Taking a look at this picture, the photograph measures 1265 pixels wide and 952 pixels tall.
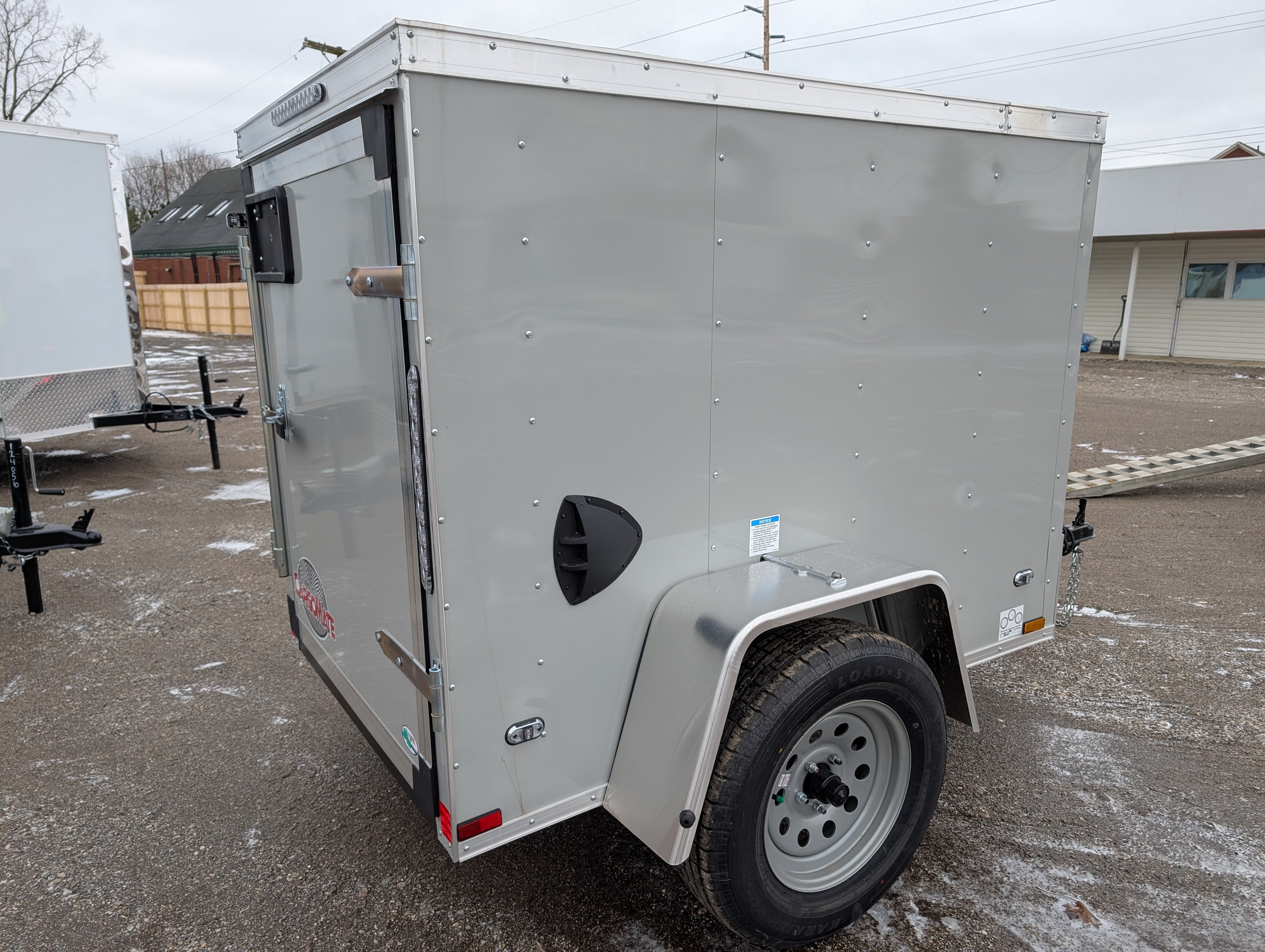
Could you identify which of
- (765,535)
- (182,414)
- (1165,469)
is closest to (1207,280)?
(1165,469)

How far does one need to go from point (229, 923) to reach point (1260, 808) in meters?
3.68

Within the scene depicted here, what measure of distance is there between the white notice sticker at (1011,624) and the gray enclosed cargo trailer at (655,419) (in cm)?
44

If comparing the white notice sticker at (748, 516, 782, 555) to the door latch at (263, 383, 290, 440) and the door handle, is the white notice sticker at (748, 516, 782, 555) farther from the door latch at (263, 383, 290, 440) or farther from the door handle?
the door latch at (263, 383, 290, 440)

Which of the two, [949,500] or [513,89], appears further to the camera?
[949,500]

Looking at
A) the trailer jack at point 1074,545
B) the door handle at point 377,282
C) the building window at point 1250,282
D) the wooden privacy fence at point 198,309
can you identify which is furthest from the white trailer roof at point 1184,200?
the wooden privacy fence at point 198,309

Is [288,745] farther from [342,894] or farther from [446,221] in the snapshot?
[446,221]

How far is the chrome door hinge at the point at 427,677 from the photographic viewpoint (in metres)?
2.10

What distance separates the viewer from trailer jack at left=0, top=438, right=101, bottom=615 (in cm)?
493

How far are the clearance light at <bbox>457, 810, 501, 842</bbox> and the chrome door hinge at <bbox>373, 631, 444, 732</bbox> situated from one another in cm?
26

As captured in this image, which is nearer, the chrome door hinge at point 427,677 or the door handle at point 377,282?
the door handle at point 377,282

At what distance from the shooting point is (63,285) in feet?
23.6

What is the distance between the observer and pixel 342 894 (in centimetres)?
279

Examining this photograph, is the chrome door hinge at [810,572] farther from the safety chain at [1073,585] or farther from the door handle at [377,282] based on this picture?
the safety chain at [1073,585]

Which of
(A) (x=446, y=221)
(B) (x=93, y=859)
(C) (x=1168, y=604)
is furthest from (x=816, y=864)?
(C) (x=1168, y=604)
